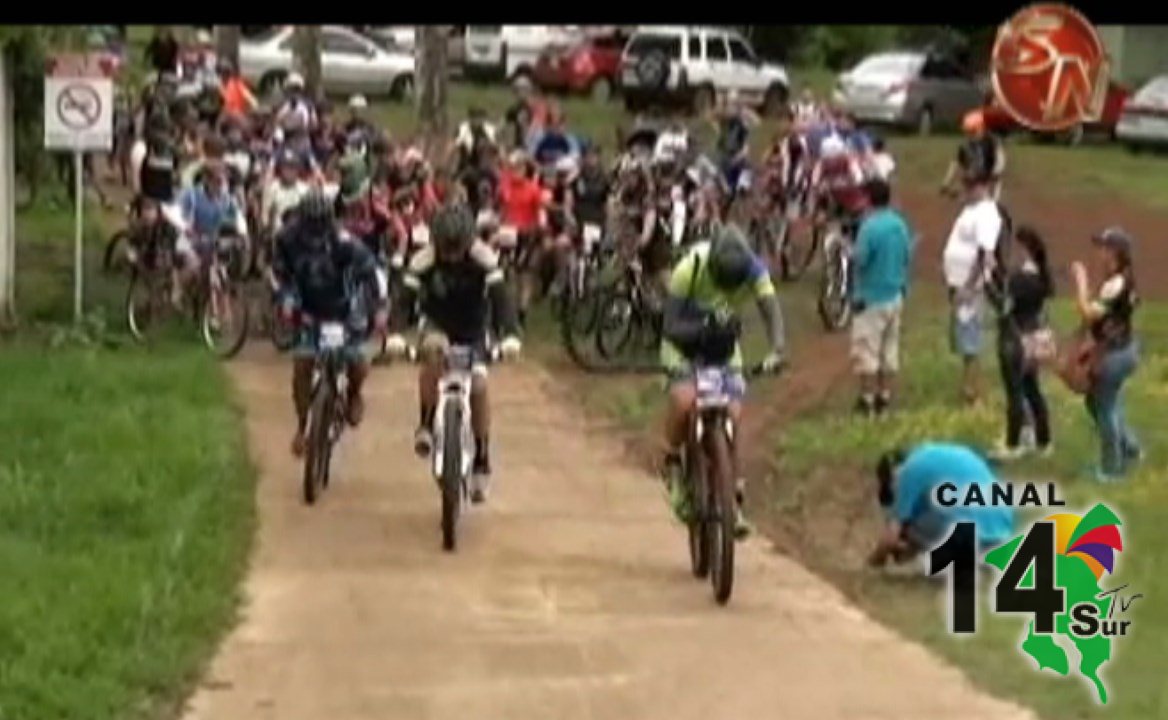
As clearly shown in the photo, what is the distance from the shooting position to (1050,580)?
12328 millimetres

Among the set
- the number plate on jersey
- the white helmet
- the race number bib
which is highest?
the white helmet

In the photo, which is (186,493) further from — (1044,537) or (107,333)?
(107,333)

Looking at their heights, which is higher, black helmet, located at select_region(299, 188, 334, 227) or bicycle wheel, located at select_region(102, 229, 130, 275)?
black helmet, located at select_region(299, 188, 334, 227)

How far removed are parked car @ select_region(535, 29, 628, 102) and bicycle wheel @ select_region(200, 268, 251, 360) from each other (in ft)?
99.8

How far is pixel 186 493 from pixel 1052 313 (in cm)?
1122

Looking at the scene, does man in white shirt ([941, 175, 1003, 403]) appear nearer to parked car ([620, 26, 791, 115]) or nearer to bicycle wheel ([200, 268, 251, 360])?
bicycle wheel ([200, 268, 251, 360])

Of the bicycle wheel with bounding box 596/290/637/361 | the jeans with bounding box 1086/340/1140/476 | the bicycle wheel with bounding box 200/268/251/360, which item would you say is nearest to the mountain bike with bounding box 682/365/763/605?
the jeans with bounding box 1086/340/1140/476

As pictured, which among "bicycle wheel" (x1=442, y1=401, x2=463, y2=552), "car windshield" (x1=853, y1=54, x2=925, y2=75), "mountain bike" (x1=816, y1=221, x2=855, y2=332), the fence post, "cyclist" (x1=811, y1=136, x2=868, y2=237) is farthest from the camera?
"car windshield" (x1=853, y1=54, x2=925, y2=75)

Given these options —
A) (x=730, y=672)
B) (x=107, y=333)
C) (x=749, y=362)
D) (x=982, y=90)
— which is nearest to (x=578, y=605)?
(x=730, y=672)

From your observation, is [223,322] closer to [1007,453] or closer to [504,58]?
[1007,453]

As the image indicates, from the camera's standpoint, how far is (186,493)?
46.9 feet

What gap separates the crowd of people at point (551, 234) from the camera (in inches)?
541

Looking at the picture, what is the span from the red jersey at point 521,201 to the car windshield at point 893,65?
2377cm

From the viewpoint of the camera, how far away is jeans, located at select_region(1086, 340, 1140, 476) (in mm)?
15047
